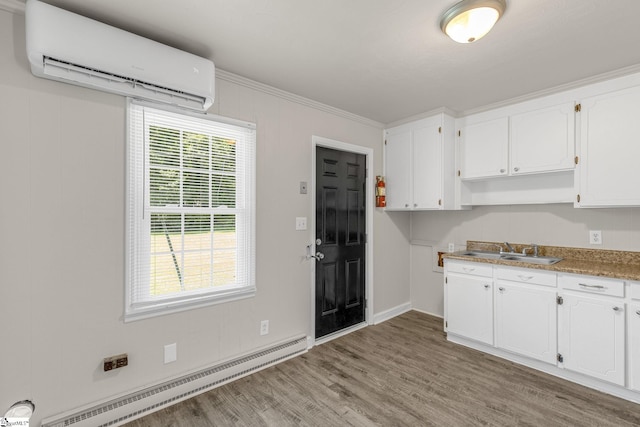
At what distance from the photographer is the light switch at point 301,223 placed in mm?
2944

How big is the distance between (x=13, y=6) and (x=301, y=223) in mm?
2364

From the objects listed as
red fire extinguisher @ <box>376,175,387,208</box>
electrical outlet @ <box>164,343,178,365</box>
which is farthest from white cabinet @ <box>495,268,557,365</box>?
electrical outlet @ <box>164,343,178,365</box>

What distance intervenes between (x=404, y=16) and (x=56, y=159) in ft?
7.36

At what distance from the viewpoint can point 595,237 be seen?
275 centimetres

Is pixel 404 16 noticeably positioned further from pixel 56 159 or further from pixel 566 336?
pixel 566 336

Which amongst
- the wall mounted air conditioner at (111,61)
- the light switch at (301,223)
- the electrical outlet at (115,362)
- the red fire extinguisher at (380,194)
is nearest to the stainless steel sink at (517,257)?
the red fire extinguisher at (380,194)

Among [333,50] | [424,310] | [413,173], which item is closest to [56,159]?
[333,50]

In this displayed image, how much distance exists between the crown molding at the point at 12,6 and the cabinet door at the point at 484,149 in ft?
12.2

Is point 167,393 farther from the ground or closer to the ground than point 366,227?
closer to the ground

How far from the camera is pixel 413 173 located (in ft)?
11.7

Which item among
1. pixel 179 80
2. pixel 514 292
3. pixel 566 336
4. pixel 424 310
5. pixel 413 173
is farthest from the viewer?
pixel 424 310

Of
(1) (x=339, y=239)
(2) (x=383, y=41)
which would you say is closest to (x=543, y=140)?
(2) (x=383, y=41)

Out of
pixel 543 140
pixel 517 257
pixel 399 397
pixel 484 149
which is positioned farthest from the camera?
pixel 484 149

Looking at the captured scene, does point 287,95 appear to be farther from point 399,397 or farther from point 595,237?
point 595,237
